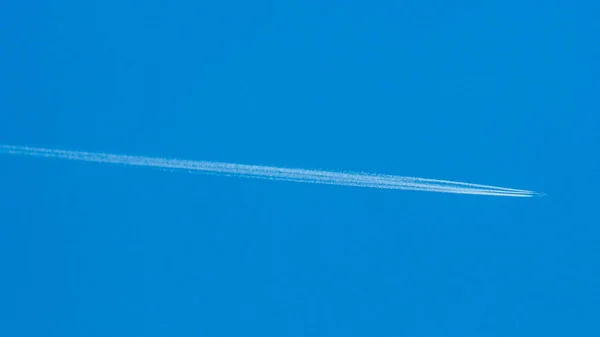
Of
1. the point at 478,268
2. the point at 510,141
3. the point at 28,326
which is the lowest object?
the point at 28,326

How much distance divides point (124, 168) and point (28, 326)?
0.32 m

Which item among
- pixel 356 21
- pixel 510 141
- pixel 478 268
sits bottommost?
pixel 478 268

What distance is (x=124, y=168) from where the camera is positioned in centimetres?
95

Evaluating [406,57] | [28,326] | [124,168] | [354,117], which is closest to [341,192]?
[354,117]

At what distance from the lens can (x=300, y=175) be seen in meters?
0.93

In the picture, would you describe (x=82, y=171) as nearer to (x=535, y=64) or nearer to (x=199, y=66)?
(x=199, y=66)

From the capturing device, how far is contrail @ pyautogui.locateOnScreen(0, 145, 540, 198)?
3.00 ft

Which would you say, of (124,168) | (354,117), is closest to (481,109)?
(354,117)

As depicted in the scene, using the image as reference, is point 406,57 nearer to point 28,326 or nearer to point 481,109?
point 481,109

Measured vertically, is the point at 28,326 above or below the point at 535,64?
below

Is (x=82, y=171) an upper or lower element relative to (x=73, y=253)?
upper

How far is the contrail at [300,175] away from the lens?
0.92 m

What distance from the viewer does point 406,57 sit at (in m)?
0.91

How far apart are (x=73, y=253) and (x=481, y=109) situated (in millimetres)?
698
